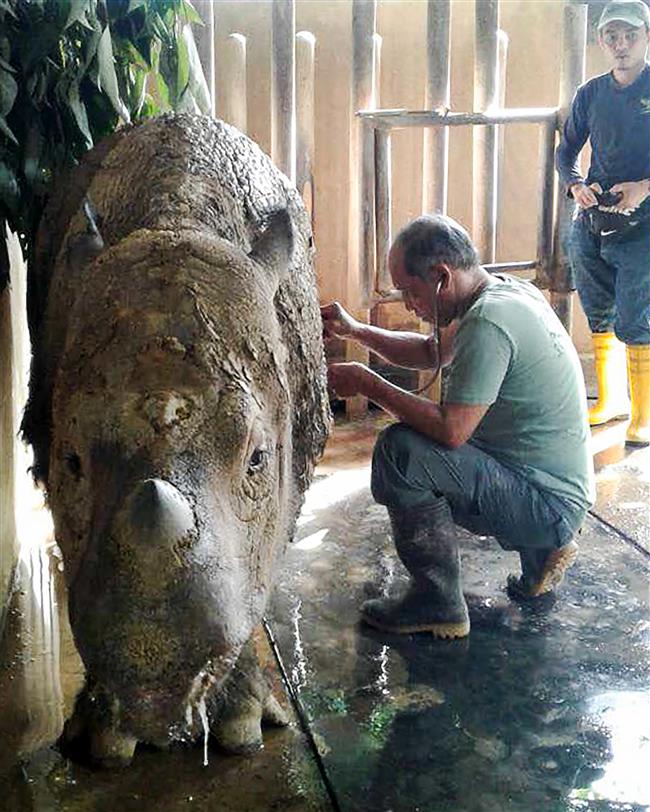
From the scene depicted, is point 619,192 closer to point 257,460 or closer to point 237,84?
point 237,84

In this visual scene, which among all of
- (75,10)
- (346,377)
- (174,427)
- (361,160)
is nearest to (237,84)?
(361,160)

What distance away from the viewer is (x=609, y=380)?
6465 millimetres

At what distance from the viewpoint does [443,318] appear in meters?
3.89

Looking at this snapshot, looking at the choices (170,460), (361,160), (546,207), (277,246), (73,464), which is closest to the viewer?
(170,460)

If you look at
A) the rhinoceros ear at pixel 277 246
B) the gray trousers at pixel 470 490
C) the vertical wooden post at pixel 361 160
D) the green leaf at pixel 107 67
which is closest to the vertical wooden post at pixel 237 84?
the vertical wooden post at pixel 361 160

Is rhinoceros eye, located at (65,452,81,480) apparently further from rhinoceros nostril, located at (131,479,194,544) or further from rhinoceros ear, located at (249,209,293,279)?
rhinoceros ear, located at (249,209,293,279)

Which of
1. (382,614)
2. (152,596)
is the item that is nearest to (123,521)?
A: (152,596)

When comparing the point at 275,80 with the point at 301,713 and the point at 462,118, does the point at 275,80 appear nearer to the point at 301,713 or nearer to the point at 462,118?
the point at 462,118

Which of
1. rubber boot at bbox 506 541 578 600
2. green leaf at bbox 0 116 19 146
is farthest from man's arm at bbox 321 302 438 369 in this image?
green leaf at bbox 0 116 19 146

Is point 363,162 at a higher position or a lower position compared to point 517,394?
higher

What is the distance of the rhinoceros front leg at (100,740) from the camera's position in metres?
2.89

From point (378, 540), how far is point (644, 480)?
1.59 metres

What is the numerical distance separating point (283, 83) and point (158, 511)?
15.4ft

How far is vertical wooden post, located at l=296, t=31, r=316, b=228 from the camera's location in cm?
643
